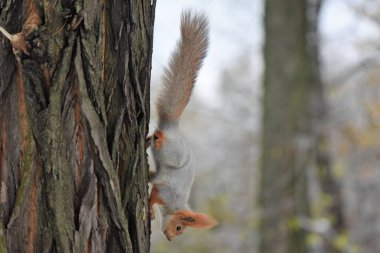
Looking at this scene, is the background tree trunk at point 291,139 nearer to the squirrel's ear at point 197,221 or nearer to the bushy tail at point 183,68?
the squirrel's ear at point 197,221

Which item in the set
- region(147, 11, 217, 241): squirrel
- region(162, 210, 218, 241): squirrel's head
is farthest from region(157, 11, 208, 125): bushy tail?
region(162, 210, 218, 241): squirrel's head

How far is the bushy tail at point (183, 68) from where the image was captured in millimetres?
1764

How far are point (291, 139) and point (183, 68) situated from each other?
4.20 m

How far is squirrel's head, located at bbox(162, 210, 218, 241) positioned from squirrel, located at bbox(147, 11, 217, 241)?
0.09m

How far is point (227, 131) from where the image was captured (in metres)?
11.4

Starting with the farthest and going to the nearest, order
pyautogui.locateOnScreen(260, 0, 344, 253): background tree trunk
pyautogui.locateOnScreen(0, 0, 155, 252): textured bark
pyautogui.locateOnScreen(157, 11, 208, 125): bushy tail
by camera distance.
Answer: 1. pyautogui.locateOnScreen(260, 0, 344, 253): background tree trunk
2. pyautogui.locateOnScreen(157, 11, 208, 125): bushy tail
3. pyautogui.locateOnScreen(0, 0, 155, 252): textured bark

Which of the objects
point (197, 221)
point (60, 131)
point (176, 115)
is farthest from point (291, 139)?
point (60, 131)

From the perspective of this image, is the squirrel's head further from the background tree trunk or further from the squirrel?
the background tree trunk

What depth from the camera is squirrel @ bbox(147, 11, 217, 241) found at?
1.78 m

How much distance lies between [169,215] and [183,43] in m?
0.63

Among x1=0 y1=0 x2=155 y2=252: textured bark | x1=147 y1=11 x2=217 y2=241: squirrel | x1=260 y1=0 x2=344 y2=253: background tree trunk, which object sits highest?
x1=260 y1=0 x2=344 y2=253: background tree trunk

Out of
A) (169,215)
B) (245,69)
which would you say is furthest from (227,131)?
(169,215)

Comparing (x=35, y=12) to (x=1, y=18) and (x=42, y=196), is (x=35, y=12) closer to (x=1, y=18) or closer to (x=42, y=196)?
(x=1, y=18)

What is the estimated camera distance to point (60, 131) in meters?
1.29
